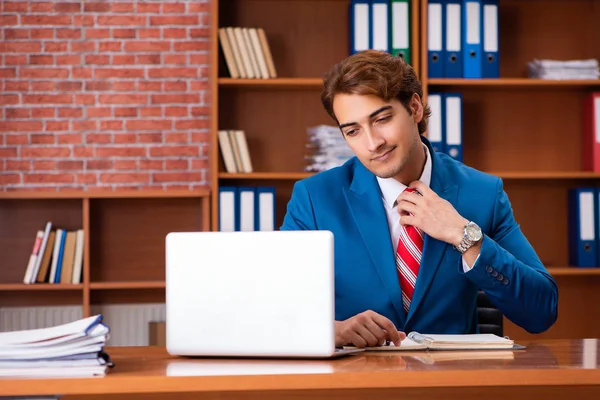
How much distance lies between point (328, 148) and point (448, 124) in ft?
1.80

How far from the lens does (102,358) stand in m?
1.29

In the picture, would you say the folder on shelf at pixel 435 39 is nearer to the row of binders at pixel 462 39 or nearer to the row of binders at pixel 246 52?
the row of binders at pixel 462 39

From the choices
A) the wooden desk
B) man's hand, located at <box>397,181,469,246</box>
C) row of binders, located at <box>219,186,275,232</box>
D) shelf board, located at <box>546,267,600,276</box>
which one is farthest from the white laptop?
shelf board, located at <box>546,267,600,276</box>

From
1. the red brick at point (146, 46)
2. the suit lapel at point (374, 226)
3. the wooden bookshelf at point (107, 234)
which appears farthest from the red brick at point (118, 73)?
the suit lapel at point (374, 226)

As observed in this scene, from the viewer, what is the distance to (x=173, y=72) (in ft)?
13.4

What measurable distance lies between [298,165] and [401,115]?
183 centimetres

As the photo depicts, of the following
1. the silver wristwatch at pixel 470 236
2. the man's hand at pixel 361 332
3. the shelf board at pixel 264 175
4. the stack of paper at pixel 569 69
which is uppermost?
the stack of paper at pixel 569 69

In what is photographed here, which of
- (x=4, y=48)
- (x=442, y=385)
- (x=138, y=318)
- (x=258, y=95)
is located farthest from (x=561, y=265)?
(x=4, y=48)

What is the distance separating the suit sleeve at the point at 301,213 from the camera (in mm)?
2012

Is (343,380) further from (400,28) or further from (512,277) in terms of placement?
(400,28)

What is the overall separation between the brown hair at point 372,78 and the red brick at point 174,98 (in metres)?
2.25

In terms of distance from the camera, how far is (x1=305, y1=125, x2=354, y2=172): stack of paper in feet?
11.6

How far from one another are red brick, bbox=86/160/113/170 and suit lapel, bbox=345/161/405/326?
231 cm

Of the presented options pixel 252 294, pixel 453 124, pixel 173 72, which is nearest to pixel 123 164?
pixel 173 72
